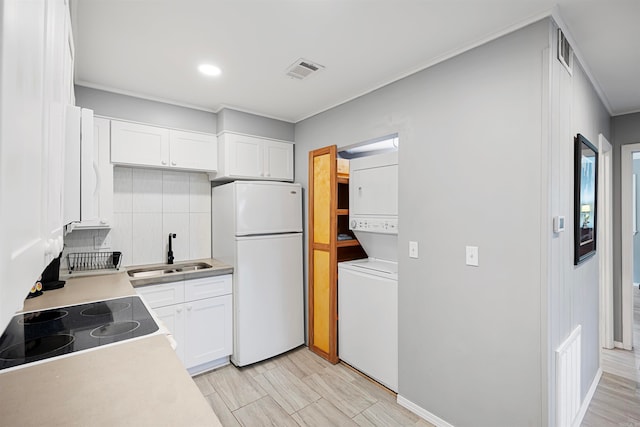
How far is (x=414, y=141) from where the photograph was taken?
223cm

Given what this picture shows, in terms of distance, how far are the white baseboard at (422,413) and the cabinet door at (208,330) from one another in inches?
62.9

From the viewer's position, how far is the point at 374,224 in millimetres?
2656

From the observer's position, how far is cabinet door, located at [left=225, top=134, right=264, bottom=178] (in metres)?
2.98

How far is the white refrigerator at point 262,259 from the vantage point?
9.41 feet

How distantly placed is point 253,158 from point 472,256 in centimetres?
220

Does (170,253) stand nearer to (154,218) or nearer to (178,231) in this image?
(178,231)

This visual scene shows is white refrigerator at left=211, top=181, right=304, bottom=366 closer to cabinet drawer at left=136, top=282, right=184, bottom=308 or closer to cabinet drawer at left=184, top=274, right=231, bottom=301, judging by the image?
cabinet drawer at left=184, top=274, right=231, bottom=301

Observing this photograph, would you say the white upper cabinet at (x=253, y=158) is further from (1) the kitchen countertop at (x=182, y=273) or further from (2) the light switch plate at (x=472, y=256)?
(2) the light switch plate at (x=472, y=256)

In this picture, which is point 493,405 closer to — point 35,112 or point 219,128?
point 35,112

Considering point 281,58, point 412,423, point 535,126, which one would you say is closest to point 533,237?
point 535,126

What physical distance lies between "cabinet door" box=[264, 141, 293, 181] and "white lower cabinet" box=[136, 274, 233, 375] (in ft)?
3.82

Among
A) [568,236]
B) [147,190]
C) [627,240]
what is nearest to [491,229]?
[568,236]

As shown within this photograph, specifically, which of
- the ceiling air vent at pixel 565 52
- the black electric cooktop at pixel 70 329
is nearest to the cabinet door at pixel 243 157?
the black electric cooktop at pixel 70 329

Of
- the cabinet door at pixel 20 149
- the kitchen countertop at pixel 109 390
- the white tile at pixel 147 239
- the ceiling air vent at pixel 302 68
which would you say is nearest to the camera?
the cabinet door at pixel 20 149
